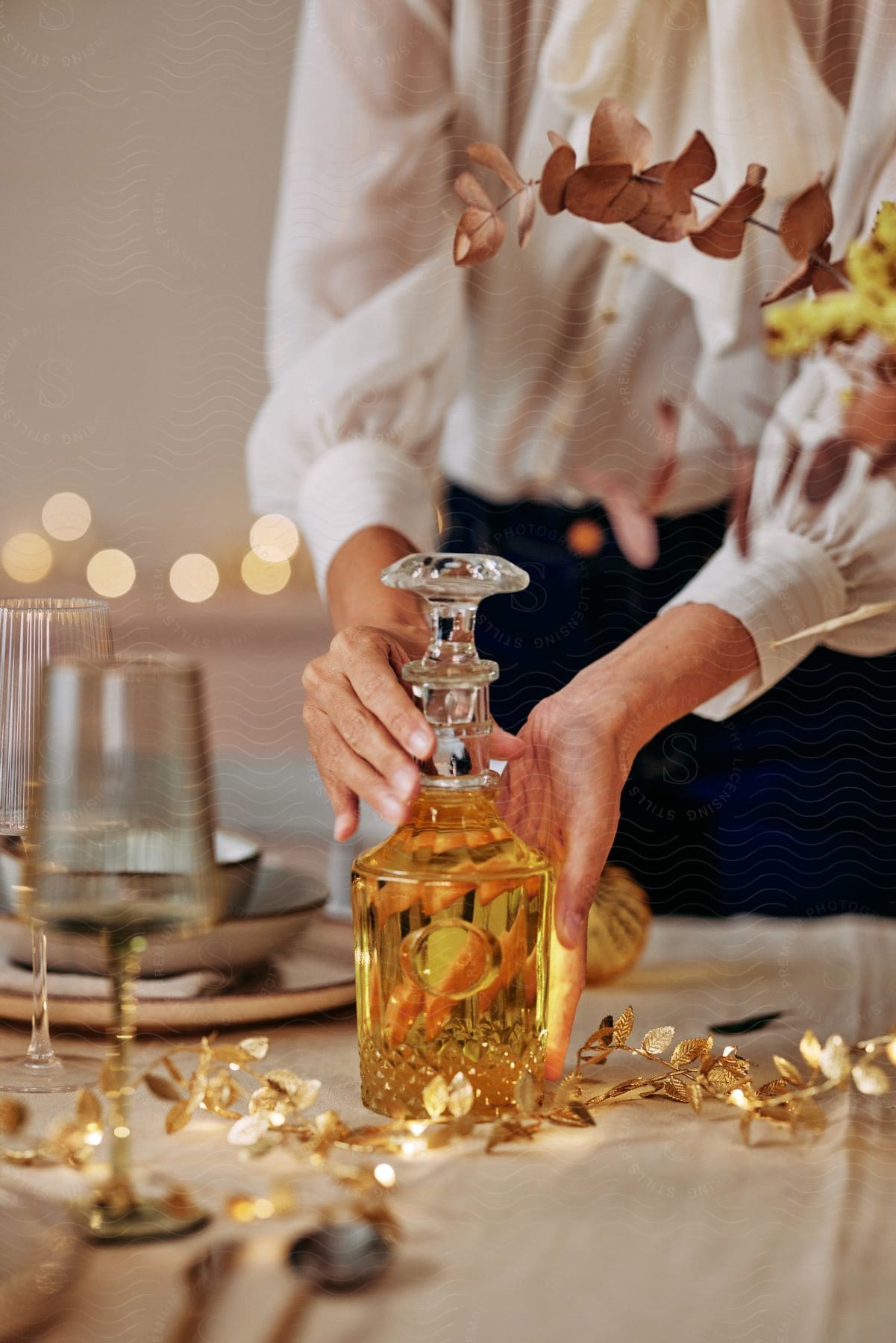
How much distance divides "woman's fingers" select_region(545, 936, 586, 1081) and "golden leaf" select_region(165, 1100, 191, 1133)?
0.12 m

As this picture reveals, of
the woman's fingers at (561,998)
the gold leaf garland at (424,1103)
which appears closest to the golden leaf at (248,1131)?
the gold leaf garland at (424,1103)

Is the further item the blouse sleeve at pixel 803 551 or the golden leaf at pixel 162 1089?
the blouse sleeve at pixel 803 551

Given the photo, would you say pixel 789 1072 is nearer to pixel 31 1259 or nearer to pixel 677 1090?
pixel 677 1090

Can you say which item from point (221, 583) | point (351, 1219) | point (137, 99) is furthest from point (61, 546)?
point (351, 1219)

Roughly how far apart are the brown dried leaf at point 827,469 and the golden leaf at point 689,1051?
0.72 feet

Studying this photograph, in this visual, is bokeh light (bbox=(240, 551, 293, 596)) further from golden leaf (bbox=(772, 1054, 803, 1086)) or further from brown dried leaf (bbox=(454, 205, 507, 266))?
golden leaf (bbox=(772, 1054, 803, 1086))

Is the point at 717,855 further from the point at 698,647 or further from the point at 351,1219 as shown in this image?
the point at 351,1219

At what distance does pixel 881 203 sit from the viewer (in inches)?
19.1

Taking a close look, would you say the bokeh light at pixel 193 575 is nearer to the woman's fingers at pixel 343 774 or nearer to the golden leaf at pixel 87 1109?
the woman's fingers at pixel 343 774

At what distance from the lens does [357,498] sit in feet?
1.61

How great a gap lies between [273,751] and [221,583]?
0.07 m

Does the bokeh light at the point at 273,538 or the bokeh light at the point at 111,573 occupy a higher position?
the bokeh light at the point at 273,538

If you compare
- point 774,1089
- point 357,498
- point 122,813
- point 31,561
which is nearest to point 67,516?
point 31,561

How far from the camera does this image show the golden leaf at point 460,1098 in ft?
1.17
